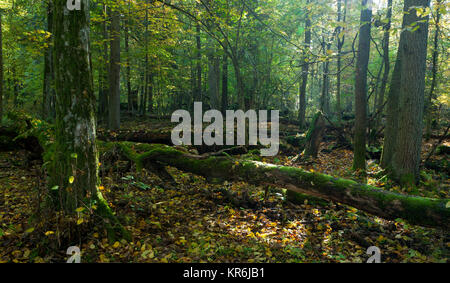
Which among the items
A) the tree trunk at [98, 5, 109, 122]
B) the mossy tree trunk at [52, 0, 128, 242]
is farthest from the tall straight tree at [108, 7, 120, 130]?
the mossy tree trunk at [52, 0, 128, 242]

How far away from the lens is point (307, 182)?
4.82m

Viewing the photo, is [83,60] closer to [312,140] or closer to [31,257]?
[31,257]

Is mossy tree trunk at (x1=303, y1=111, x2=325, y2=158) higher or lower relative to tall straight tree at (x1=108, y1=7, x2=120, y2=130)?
lower

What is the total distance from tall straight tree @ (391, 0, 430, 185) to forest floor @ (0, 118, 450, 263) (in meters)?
0.61

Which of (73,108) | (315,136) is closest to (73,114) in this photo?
(73,108)

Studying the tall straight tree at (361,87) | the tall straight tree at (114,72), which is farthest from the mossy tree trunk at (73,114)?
the tall straight tree at (361,87)

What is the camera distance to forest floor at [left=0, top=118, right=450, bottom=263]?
12.5 feet

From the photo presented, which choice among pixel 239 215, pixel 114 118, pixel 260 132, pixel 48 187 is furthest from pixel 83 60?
pixel 260 132

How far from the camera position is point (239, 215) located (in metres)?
5.70

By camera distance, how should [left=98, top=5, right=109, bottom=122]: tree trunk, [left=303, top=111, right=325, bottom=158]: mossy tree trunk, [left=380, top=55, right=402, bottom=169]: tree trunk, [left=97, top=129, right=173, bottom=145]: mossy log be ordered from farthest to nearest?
[left=98, top=5, right=109, bottom=122]: tree trunk < [left=303, top=111, right=325, bottom=158]: mossy tree trunk < [left=97, top=129, right=173, bottom=145]: mossy log < [left=380, top=55, right=402, bottom=169]: tree trunk

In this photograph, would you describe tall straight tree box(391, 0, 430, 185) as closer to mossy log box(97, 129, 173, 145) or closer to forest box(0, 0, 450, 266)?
forest box(0, 0, 450, 266)

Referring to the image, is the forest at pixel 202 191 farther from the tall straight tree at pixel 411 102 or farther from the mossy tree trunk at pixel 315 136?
the mossy tree trunk at pixel 315 136

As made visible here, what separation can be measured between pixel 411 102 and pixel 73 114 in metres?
8.02

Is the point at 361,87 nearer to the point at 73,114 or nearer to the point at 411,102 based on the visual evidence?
the point at 411,102
